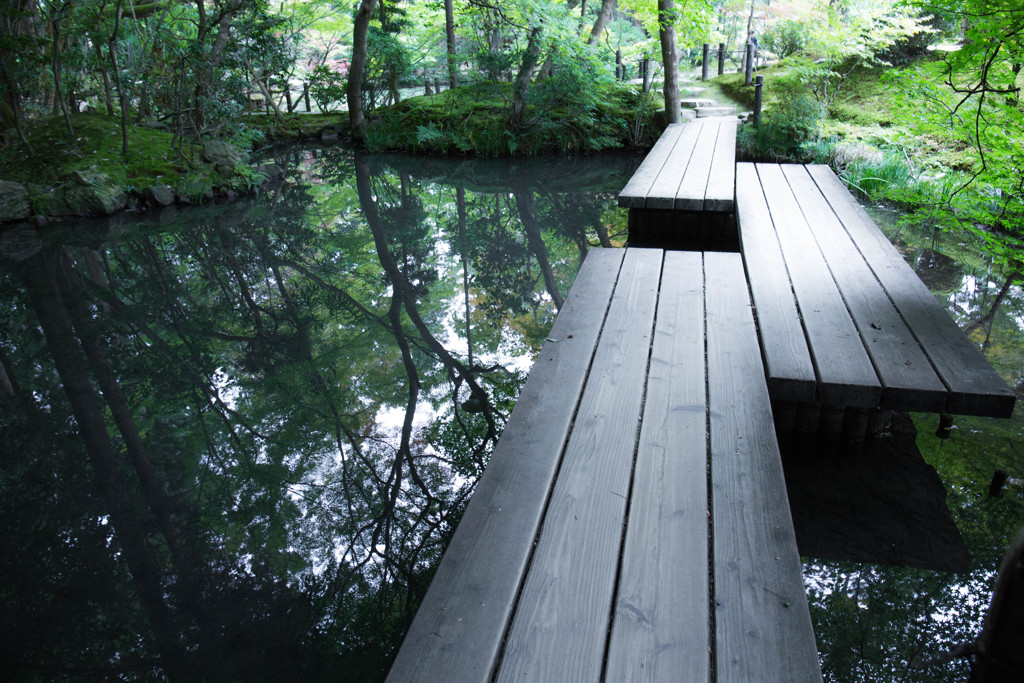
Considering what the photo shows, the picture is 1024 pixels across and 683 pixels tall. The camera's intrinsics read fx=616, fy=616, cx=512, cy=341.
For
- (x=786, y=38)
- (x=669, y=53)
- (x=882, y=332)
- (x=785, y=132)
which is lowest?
(x=882, y=332)

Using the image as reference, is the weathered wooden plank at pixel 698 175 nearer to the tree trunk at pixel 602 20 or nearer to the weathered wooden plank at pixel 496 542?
the weathered wooden plank at pixel 496 542

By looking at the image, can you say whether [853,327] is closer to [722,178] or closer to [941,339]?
[941,339]

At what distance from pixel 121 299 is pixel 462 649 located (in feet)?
13.1

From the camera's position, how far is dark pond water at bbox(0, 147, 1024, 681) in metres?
1.60

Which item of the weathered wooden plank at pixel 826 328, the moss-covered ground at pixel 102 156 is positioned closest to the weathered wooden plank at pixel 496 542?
the weathered wooden plank at pixel 826 328

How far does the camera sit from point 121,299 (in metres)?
4.01

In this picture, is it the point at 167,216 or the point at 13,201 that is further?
the point at 167,216

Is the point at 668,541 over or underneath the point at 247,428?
over

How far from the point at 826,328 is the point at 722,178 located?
97.0 inches

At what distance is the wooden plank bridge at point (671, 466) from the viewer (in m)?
0.96

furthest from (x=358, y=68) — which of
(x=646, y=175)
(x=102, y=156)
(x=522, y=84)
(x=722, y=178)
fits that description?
(x=722, y=178)

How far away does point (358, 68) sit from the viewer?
9.73 metres

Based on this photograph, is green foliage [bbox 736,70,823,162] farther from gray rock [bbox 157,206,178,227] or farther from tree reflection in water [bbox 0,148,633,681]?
gray rock [bbox 157,206,178,227]

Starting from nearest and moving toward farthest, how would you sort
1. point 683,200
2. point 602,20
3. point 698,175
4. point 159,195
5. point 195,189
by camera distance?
point 683,200 → point 698,175 → point 159,195 → point 195,189 → point 602,20
